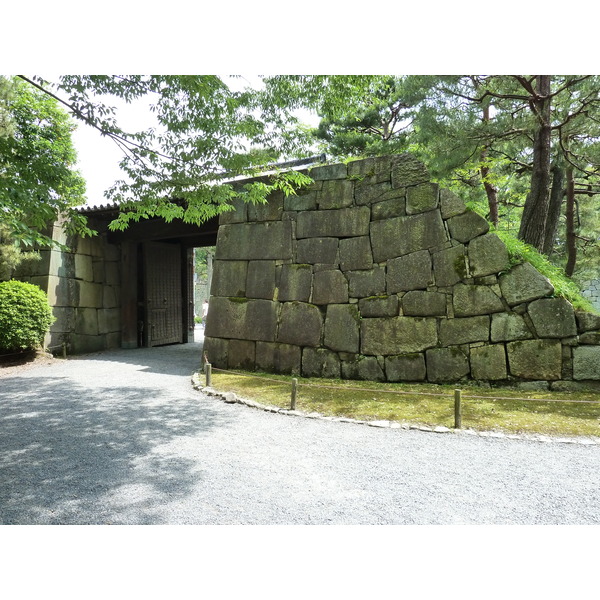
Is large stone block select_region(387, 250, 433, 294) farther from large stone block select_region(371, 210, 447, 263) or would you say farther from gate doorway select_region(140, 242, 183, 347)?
gate doorway select_region(140, 242, 183, 347)

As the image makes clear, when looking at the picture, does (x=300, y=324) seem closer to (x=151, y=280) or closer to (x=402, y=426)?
(x=402, y=426)

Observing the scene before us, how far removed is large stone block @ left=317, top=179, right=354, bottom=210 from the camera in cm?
682

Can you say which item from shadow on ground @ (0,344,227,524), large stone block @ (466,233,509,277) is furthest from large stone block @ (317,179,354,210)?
shadow on ground @ (0,344,227,524)

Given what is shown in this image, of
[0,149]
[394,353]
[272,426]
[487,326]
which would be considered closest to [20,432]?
[272,426]

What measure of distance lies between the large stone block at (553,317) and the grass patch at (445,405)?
30.3 inches

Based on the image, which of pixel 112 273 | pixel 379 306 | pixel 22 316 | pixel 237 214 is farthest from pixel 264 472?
pixel 112 273

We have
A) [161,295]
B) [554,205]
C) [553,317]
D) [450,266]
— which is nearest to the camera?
[553,317]

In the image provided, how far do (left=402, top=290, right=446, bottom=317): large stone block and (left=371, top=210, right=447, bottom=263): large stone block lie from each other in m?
0.66

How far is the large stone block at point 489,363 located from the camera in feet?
18.8

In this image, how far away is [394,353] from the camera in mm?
6320

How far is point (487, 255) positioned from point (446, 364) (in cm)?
162

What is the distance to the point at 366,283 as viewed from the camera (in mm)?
6574

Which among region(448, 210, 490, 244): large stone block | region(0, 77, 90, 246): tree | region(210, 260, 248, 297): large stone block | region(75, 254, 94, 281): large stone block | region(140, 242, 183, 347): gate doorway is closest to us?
region(0, 77, 90, 246): tree

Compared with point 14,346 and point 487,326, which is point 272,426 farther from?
point 14,346
